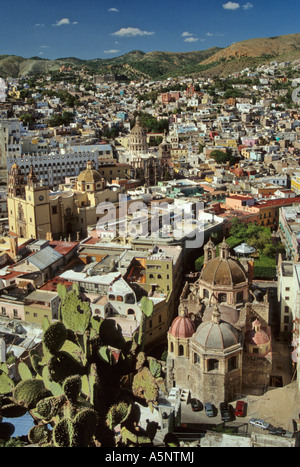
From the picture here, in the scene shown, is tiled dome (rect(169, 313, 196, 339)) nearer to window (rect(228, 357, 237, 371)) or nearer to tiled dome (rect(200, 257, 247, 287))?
window (rect(228, 357, 237, 371))

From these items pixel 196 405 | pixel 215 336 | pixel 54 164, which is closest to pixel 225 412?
pixel 196 405

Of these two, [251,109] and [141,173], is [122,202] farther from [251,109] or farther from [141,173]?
[251,109]

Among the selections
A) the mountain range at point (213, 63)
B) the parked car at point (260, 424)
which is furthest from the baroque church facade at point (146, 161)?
the mountain range at point (213, 63)

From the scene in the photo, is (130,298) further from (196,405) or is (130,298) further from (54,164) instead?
(54,164)

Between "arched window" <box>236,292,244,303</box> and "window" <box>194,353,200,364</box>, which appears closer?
"window" <box>194,353,200,364</box>

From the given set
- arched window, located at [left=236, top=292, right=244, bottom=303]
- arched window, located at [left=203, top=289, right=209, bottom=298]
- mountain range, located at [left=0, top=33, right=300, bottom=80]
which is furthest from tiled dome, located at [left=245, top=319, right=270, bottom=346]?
mountain range, located at [left=0, top=33, right=300, bottom=80]

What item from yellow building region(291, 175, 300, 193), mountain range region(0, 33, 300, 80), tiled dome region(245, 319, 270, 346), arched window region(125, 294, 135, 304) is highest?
mountain range region(0, 33, 300, 80)
